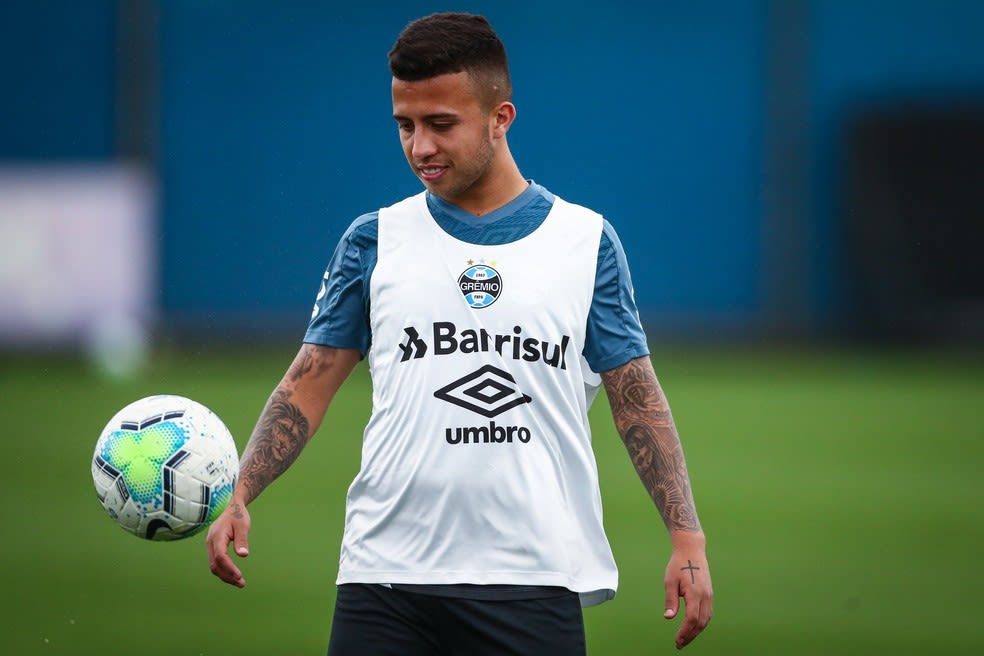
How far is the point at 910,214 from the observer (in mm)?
23547

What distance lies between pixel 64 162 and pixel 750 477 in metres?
14.2

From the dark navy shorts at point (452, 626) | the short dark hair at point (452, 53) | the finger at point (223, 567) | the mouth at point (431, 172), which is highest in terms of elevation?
the short dark hair at point (452, 53)

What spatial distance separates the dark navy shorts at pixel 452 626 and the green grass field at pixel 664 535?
11.1 ft

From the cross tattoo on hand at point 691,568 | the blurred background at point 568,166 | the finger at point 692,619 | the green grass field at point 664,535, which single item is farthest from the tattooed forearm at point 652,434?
the blurred background at point 568,166

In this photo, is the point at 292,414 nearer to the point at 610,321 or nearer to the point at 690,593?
the point at 610,321

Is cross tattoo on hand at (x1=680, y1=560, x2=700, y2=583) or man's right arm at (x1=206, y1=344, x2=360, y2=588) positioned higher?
man's right arm at (x1=206, y1=344, x2=360, y2=588)

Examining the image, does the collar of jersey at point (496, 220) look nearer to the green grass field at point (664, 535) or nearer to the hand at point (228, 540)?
the hand at point (228, 540)

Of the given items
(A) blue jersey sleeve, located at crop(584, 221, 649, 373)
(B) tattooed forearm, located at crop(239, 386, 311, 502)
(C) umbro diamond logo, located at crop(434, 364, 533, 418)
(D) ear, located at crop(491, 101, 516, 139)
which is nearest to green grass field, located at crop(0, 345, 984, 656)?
(B) tattooed forearm, located at crop(239, 386, 311, 502)

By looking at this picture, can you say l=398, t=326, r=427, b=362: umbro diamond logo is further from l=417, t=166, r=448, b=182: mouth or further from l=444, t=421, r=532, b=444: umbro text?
l=417, t=166, r=448, b=182: mouth

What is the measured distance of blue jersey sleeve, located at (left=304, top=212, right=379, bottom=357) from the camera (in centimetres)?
411

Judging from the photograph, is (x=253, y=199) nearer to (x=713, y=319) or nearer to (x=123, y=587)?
(x=713, y=319)

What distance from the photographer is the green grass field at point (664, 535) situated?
756 cm

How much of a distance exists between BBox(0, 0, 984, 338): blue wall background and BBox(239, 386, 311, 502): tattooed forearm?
19.1 meters

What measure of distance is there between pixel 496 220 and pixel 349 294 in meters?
0.44
